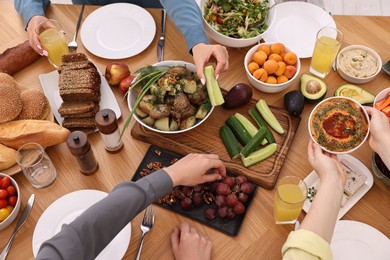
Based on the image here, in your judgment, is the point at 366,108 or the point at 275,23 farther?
the point at 275,23

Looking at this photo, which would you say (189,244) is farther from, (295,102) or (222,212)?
(295,102)

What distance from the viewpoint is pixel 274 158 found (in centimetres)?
162

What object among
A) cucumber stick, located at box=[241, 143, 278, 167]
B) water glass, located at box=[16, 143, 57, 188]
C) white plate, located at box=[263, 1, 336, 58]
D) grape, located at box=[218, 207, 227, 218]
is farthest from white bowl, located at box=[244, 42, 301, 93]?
water glass, located at box=[16, 143, 57, 188]

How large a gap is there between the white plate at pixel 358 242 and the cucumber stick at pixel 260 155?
37 centimetres

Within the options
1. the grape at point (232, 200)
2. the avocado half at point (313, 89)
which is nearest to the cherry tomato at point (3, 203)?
the grape at point (232, 200)

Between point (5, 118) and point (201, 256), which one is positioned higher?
point (5, 118)

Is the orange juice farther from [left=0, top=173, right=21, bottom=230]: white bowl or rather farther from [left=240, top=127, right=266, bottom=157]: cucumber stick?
[left=240, top=127, right=266, bottom=157]: cucumber stick

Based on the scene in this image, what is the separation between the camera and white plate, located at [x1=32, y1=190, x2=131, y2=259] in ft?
4.55

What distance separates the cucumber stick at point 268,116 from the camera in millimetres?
1680

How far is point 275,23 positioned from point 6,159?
53.9 inches

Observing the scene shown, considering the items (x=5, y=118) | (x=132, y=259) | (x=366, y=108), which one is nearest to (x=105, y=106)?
(x=5, y=118)

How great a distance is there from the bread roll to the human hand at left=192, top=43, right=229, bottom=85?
0.79 meters

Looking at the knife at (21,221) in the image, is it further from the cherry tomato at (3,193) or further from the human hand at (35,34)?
the human hand at (35,34)

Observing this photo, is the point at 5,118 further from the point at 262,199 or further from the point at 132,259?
the point at 262,199
